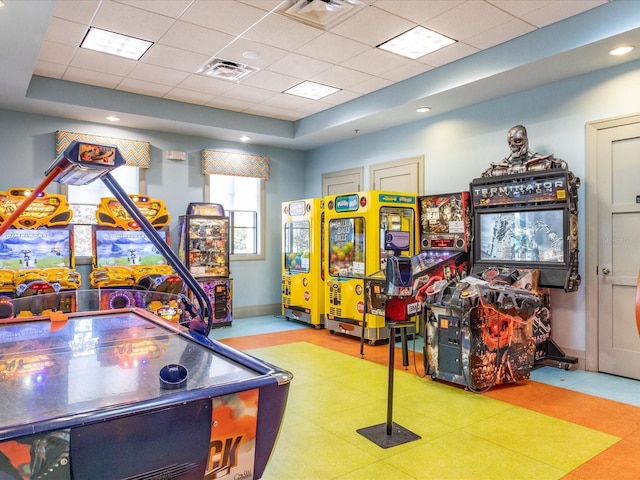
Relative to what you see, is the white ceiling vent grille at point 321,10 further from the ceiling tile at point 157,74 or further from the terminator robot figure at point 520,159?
the terminator robot figure at point 520,159

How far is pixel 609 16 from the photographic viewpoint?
4.01m

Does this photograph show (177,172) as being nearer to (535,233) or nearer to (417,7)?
(417,7)

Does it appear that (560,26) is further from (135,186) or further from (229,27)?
(135,186)

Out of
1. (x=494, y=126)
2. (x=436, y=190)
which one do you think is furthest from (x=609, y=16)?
(x=436, y=190)

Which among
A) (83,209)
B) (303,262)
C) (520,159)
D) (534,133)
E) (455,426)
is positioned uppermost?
(534,133)

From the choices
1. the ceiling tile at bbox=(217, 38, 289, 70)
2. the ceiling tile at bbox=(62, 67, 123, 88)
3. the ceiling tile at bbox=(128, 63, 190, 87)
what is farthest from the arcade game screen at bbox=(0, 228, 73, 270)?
the ceiling tile at bbox=(217, 38, 289, 70)

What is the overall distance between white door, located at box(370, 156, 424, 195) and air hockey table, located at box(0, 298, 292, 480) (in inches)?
204

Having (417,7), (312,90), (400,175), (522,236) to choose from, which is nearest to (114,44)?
(312,90)

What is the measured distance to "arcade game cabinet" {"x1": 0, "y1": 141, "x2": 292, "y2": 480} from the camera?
1.28 meters

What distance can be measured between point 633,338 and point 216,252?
540cm

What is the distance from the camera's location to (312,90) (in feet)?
21.0

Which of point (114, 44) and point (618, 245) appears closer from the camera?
point (618, 245)

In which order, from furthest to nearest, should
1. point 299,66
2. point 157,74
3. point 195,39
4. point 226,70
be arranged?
A: 1. point 157,74
2. point 226,70
3. point 299,66
4. point 195,39

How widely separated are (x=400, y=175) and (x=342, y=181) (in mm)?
1369
